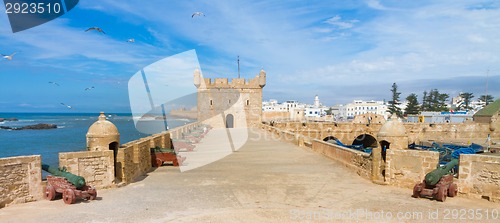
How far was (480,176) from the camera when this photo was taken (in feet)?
24.7

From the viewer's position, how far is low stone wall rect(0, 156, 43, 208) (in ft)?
22.9

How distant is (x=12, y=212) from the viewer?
6617 millimetres

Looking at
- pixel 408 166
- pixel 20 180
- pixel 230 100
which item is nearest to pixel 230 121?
pixel 230 100

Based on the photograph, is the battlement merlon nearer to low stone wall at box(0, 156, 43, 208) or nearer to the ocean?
the ocean

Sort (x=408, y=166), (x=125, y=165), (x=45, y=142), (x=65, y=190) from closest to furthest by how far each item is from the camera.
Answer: (x=65, y=190)
(x=408, y=166)
(x=125, y=165)
(x=45, y=142)

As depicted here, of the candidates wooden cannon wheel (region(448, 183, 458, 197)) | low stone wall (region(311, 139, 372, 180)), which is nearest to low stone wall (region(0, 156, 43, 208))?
low stone wall (region(311, 139, 372, 180))

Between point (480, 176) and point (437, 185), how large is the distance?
3.22ft

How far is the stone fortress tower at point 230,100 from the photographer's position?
127 ft

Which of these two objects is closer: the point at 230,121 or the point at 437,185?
the point at 437,185

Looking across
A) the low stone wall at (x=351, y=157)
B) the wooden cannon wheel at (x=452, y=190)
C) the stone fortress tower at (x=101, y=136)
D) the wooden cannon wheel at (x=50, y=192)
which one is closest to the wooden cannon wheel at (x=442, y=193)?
the wooden cannon wheel at (x=452, y=190)

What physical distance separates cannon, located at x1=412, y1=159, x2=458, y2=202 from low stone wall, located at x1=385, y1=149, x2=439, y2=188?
1.74 ft

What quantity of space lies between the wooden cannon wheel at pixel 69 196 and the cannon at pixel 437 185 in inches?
294

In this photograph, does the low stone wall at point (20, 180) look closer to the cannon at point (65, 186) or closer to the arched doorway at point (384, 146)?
the cannon at point (65, 186)

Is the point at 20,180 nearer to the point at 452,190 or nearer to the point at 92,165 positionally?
the point at 92,165
